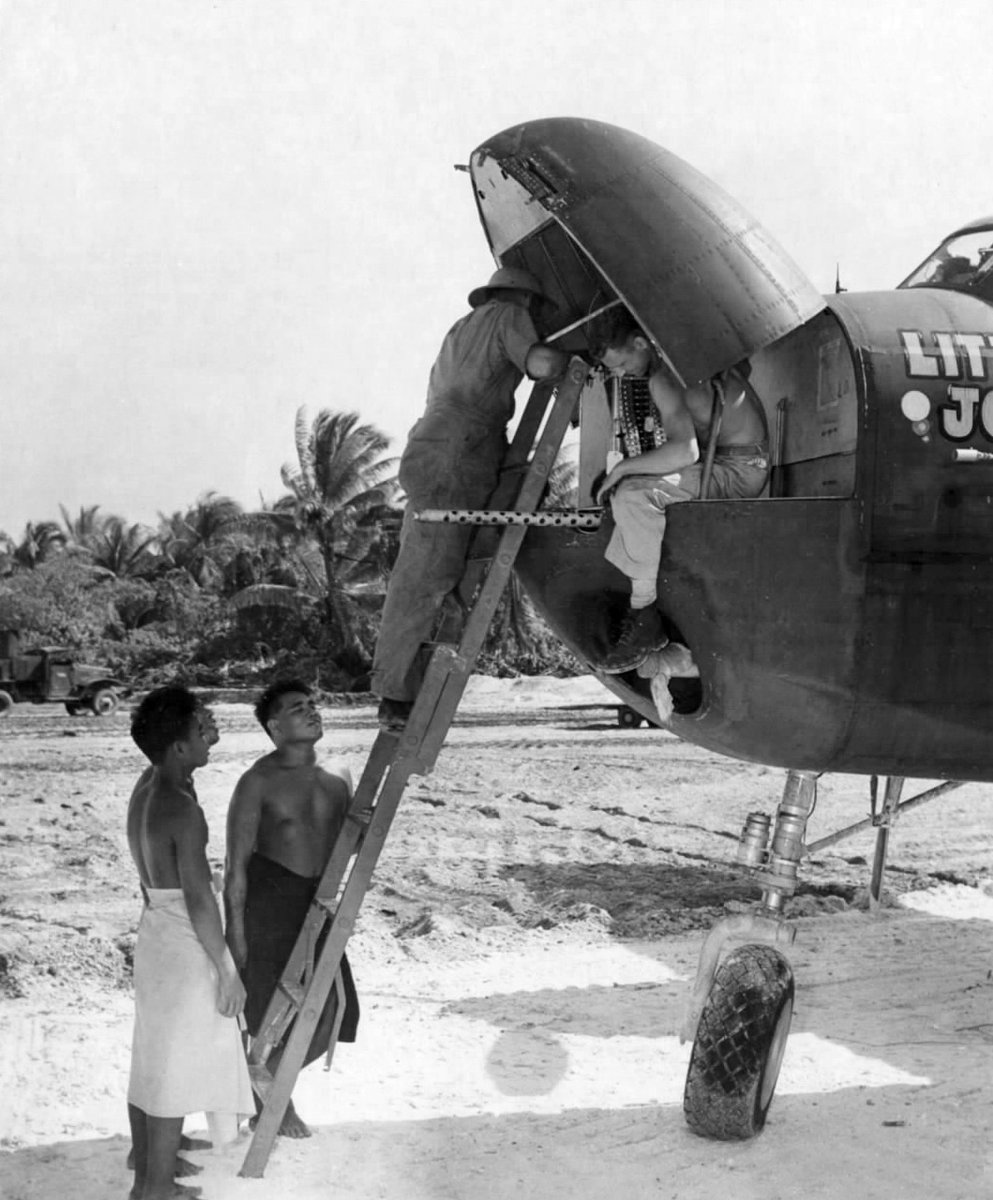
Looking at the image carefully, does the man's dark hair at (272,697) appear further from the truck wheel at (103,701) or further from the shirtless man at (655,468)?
the truck wheel at (103,701)

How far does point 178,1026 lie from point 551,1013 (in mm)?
3557

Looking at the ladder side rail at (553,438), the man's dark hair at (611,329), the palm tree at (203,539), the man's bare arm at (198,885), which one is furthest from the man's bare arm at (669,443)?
the palm tree at (203,539)

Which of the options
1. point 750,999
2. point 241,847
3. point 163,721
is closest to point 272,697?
point 241,847

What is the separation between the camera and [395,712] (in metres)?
4.86

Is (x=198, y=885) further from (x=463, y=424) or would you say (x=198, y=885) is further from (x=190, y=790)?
(x=463, y=424)

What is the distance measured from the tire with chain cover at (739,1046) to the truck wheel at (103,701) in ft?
84.1

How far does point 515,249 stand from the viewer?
16.2 feet

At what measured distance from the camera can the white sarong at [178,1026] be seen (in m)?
4.48

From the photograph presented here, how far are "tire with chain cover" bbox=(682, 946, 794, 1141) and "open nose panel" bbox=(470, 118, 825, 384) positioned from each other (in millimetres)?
2598

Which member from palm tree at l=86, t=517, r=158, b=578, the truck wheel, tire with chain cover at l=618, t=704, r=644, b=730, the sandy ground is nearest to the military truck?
the truck wheel

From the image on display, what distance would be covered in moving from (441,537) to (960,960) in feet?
19.9

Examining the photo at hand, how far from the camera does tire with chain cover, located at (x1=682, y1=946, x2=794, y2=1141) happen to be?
5.38 meters

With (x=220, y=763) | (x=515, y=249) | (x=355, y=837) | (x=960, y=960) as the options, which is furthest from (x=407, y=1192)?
(x=220, y=763)

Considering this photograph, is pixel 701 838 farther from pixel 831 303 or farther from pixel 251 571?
pixel 251 571
